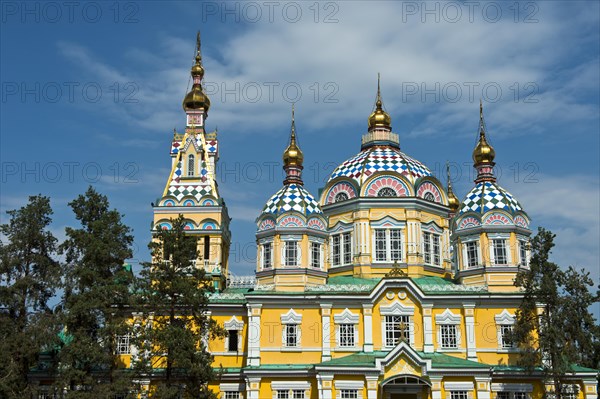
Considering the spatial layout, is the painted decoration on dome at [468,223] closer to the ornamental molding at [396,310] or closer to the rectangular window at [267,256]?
the ornamental molding at [396,310]

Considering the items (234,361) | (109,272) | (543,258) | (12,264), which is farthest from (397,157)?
(12,264)

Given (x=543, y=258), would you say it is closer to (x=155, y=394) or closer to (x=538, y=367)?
(x=538, y=367)

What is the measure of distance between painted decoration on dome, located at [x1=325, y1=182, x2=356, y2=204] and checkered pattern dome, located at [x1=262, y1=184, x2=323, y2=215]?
3.36m

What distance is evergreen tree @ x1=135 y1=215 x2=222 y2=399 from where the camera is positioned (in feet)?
98.5

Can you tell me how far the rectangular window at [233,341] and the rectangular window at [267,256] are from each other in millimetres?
3554

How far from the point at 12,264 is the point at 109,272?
4.50 m

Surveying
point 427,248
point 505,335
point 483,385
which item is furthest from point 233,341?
point 505,335

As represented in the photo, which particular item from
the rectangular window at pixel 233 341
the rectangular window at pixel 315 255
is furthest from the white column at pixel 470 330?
the rectangular window at pixel 233 341

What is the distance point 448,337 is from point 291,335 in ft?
24.5

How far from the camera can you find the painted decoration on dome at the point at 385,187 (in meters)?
40.6

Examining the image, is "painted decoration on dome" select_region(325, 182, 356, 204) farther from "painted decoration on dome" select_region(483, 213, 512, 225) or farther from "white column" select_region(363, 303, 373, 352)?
"white column" select_region(363, 303, 373, 352)

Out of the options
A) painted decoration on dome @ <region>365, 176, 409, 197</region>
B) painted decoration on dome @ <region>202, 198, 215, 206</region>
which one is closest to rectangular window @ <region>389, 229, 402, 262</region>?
painted decoration on dome @ <region>365, 176, 409, 197</region>

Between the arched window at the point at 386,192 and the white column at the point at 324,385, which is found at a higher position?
the arched window at the point at 386,192

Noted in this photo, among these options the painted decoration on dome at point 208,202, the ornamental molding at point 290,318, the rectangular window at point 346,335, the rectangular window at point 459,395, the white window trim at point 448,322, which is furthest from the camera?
the painted decoration on dome at point 208,202
